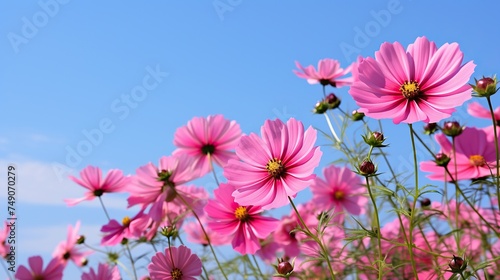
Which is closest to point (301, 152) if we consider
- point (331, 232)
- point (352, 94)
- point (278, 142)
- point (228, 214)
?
point (278, 142)

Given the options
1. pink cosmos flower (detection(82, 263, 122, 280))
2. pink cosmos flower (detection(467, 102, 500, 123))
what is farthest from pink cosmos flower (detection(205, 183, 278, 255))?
pink cosmos flower (detection(467, 102, 500, 123))

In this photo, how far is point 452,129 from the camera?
1.42 m

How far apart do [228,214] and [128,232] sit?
0.44 m

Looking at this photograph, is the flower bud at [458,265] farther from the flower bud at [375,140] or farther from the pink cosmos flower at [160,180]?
the pink cosmos flower at [160,180]

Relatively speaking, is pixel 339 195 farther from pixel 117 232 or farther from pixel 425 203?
pixel 117 232

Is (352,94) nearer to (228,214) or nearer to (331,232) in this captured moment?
(228,214)

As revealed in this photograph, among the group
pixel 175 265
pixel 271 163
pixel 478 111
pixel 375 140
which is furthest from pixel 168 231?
pixel 478 111

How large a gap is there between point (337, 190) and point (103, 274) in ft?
2.88

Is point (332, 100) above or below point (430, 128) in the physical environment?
above

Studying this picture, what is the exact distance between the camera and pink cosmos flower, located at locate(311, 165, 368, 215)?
79.9 inches

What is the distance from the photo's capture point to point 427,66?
100 cm

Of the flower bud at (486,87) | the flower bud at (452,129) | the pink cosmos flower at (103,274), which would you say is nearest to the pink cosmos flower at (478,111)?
the flower bud at (452,129)

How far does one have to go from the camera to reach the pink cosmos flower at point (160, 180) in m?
1.46

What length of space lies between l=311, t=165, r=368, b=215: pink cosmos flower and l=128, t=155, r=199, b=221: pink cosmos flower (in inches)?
25.6
